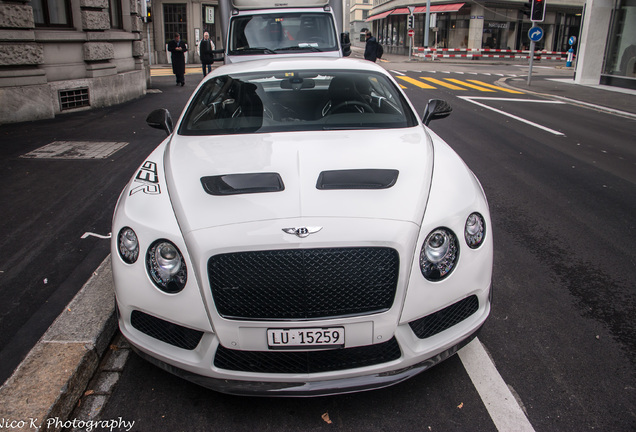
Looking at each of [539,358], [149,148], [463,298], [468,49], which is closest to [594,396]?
[539,358]

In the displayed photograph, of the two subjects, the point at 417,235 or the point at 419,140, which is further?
the point at 419,140

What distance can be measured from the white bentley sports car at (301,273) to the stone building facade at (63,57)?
8.89m

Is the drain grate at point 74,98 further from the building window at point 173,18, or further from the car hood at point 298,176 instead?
the building window at point 173,18

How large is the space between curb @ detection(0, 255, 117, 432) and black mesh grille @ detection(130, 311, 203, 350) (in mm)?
410

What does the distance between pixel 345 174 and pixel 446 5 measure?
44.6 metres

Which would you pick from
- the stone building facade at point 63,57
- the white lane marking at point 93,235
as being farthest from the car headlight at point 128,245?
the stone building facade at point 63,57

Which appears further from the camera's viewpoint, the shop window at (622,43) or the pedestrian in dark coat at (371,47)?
the pedestrian in dark coat at (371,47)

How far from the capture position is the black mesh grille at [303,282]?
91.4 inches

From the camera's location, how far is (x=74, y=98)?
38.9 feet

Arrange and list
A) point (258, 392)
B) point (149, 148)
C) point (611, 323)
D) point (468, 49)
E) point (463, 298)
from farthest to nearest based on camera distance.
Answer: point (468, 49) → point (149, 148) → point (611, 323) → point (463, 298) → point (258, 392)

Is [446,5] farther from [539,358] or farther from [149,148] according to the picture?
[539,358]

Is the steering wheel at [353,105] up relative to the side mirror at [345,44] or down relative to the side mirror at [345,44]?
down

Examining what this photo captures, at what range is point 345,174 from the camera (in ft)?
9.35

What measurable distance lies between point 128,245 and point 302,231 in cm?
88
